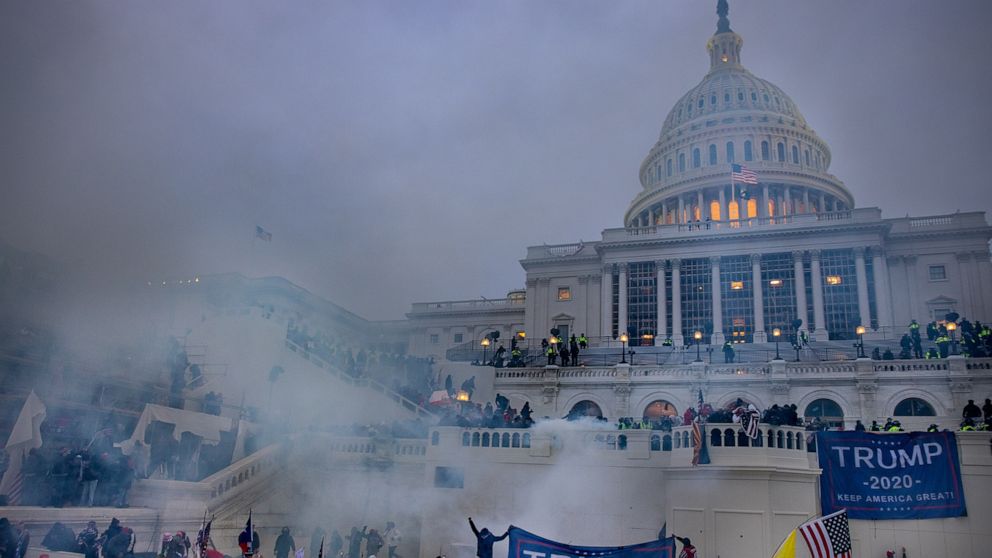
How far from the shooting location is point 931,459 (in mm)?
19953

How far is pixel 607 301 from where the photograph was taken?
57.6 metres

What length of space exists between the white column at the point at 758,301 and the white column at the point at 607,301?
33.8 ft

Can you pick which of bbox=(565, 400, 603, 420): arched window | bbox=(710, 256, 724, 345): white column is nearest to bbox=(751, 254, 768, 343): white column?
bbox=(710, 256, 724, 345): white column

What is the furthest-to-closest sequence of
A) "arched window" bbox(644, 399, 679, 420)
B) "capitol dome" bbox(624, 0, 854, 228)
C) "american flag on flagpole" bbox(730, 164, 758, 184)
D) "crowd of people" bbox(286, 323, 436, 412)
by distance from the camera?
1. "capitol dome" bbox(624, 0, 854, 228)
2. "american flag on flagpole" bbox(730, 164, 758, 184)
3. "arched window" bbox(644, 399, 679, 420)
4. "crowd of people" bbox(286, 323, 436, 412)

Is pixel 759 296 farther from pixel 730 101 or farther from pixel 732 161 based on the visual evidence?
pixel 730 101

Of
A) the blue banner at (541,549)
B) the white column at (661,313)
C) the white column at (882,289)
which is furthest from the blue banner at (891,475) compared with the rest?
the white column at (661,313)

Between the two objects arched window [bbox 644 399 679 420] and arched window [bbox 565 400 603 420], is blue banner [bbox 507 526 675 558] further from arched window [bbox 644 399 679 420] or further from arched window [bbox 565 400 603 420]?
arched window [bbox 565 400 603 420]

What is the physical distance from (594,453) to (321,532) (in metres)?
8.84

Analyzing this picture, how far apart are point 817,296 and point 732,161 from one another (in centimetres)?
3189

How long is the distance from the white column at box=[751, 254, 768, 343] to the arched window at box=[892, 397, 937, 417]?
56.1ft

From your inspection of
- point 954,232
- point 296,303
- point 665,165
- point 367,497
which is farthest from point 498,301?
point 367,497

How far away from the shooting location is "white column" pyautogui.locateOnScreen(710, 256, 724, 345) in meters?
53.2

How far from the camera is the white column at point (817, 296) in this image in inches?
2011

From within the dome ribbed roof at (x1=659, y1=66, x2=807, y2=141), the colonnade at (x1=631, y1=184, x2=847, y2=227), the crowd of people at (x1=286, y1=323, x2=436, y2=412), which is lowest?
the crowd of people at (x1=286, y1=323, x2=436, y2=412)
